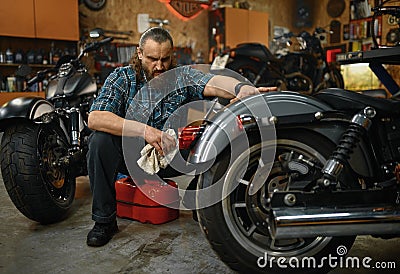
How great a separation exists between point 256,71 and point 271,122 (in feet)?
11.3

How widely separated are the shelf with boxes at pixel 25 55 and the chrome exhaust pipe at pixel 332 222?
4.28m

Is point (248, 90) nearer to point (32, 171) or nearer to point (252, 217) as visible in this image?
point (252, 217)

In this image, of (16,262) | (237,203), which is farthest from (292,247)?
(16,262)

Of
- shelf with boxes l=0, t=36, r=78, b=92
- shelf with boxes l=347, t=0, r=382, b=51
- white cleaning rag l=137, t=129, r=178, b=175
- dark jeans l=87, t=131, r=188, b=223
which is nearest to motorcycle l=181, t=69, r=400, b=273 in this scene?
white cleaning rag l=137, t=129, r=178, b=175

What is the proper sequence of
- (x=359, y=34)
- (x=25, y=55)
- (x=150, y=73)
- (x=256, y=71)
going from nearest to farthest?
(x=150, y=73), (x=256, y=71), (x=25, y=55), (x=359, y=34)

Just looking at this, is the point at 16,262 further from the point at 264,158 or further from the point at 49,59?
the point at 49,59

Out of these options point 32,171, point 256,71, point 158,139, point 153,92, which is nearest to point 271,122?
point 158,139

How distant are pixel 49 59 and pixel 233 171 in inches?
178

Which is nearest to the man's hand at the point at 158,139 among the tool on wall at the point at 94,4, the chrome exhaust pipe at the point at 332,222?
the chrome exhaust pipe at the point at 332,222

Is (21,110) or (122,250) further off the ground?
(21,110)

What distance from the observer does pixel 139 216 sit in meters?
1.91

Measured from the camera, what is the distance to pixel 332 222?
44.6 inches

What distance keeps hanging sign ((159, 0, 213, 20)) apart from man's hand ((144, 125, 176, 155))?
16.4 ft

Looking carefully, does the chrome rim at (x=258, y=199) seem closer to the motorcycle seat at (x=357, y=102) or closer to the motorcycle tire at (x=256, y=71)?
the motorcycle seat at (x=357, y=102)
